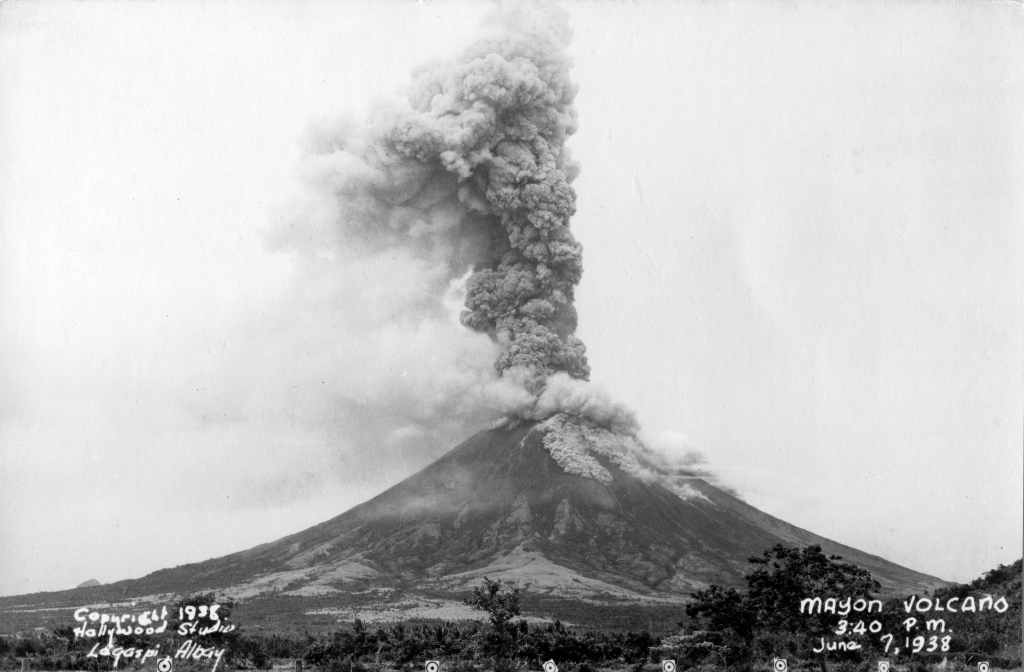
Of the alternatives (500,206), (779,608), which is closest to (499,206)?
(500,206)

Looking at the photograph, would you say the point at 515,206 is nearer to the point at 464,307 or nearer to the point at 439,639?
the point at 464,307

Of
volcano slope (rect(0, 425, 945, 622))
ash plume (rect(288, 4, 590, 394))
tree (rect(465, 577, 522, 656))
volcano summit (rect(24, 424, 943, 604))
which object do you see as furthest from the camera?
volcano summit (rect(24, 424, 943, 604))

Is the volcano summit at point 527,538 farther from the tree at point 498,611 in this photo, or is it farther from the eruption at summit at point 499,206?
the tree at point 498,611

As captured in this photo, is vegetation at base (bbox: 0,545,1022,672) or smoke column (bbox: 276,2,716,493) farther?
smoke column (bbox: 276,2,716,493)

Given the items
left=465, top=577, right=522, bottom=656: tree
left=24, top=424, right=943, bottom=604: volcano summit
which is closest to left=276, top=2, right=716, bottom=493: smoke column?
left=24, top=424, right=943, bottom=604: volcano summit

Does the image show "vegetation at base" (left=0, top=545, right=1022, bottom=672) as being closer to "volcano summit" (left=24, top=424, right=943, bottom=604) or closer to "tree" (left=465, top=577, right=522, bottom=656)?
"tree" (left=465, top=577, right=522, bottom=656)

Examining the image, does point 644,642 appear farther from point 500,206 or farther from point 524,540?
point 500,206
